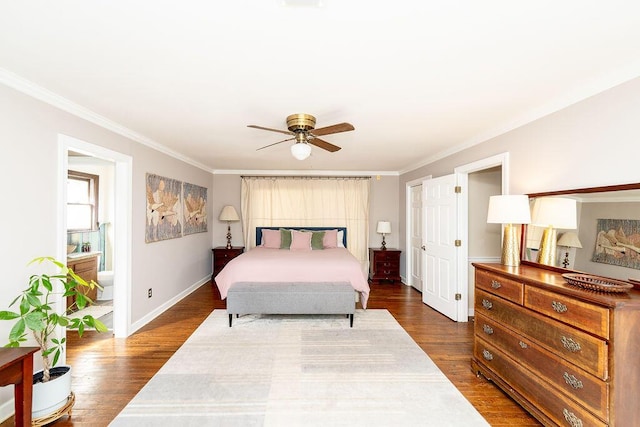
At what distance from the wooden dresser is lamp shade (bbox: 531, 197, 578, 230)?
39 cm

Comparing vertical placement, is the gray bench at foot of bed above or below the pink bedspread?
below

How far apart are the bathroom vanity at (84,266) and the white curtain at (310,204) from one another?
8.29ft

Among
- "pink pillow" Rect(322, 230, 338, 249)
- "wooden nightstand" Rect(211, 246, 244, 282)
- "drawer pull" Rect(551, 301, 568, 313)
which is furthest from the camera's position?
"wooden nightstand" Rect(211, 246, 244, 282)

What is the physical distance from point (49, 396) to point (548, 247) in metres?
3.73

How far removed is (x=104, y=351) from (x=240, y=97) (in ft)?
9.39

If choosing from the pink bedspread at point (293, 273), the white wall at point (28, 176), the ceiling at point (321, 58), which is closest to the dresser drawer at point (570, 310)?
the ceiling at point (321, 58)

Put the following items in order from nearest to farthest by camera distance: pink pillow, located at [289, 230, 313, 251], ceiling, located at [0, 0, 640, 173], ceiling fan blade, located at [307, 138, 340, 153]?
ceiling, located at [0, 0, 640, 173]
ceiling fan blade, located at [307, 138, 340, 153]
pink pillow, located at [289, 230, 313, 251]

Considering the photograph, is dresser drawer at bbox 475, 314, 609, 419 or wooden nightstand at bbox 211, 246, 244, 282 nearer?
dresser drawer at bbox 475, 314, 609, 419

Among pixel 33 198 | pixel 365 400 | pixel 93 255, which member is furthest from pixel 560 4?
→ pixel 93 255

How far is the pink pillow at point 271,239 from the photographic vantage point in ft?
18.3

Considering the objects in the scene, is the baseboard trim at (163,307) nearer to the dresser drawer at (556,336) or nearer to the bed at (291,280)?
the bed at (291,280)

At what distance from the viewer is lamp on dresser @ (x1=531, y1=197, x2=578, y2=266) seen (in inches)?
87.2

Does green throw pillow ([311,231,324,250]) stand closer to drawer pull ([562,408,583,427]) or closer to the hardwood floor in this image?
the hardwood floor

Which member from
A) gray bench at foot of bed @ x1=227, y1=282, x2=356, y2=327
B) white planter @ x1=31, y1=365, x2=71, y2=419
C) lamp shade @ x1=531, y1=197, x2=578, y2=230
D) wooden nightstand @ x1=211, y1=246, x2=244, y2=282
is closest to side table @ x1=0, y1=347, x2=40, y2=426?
white planter @ x1=31, y1=365, x2=71, y2=419
